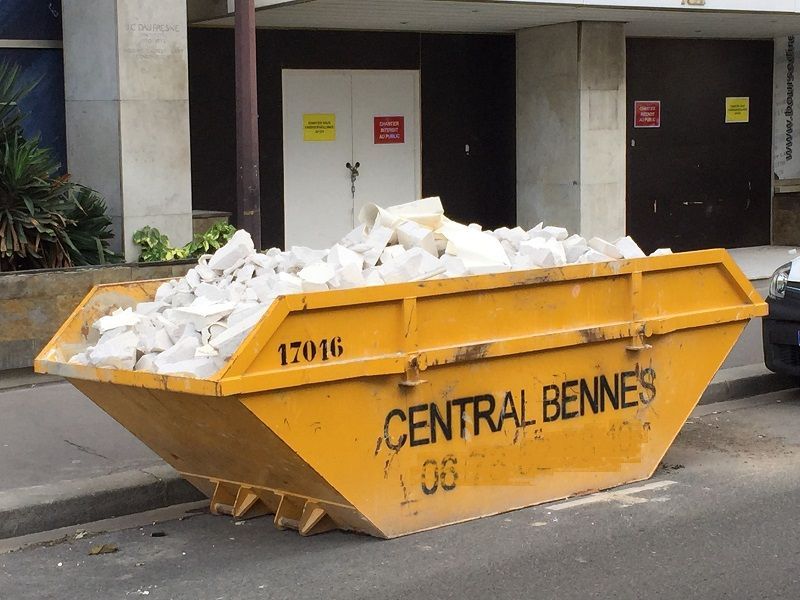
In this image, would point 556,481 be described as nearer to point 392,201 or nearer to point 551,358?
point 551,358

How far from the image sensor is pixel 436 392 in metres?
6.51

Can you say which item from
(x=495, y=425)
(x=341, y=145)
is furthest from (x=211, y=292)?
(x=341, y=145)

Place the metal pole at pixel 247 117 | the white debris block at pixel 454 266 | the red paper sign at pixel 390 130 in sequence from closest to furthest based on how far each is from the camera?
the white debris block at pixel 454 266 < the metal pole at pixel 247 117 < the red paper sign at pixel 390 130

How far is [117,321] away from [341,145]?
8.97 meters

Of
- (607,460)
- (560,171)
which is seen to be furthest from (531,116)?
(607,460)

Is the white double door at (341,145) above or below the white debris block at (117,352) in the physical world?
above

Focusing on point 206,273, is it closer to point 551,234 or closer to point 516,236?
point 516,236

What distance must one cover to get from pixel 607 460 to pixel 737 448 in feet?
5.37

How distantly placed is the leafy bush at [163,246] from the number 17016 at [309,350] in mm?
5797

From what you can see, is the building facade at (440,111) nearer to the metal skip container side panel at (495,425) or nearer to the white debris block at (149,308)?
the white debris block at (149,308)

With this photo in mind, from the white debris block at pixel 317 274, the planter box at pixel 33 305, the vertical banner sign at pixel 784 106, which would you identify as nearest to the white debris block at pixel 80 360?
the white debris block at pixel 317 274

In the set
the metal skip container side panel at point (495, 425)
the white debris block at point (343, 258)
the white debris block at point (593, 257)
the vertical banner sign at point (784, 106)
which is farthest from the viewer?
the vertical banner sign at point (784, 106)

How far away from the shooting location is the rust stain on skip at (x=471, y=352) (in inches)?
256

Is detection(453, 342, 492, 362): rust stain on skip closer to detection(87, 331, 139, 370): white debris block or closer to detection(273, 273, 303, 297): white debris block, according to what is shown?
detection(273, 273, 303, 297): white debris block
